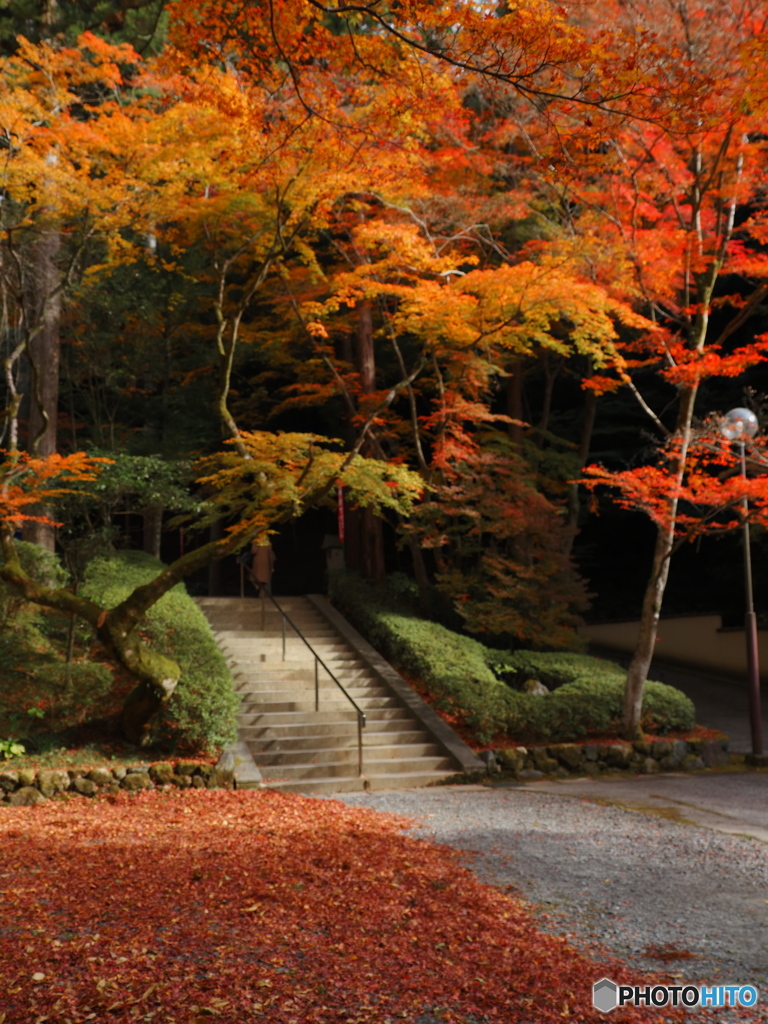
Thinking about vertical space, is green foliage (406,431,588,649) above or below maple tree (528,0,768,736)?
below

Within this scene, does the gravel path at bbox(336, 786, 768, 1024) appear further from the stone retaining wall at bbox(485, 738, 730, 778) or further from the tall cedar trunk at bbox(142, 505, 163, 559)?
the tall cedar trunk at bbox(142, 505, 163, 559)

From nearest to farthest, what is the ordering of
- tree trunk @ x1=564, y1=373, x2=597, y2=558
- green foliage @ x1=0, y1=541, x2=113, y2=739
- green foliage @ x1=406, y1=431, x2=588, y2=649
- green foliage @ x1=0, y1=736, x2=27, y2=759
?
green foliage @ x1=0, y1=736, x2=27, y2=759
green foliage @ x1=0, y1=541, x2=113, y2=739
green foliage @ x1=406, y1=431, x2=588, y2=649
tree trunk @ x1=564, y1=373, x2=597, y2=558

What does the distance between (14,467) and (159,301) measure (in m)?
5.98

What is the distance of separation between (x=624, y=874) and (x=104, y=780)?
18.1ft

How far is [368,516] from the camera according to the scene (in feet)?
51.0

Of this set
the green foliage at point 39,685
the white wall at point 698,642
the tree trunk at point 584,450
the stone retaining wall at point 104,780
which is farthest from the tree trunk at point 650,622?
the green foliage at point 39,685

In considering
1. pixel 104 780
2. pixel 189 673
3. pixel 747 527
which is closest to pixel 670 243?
pixel 747 527

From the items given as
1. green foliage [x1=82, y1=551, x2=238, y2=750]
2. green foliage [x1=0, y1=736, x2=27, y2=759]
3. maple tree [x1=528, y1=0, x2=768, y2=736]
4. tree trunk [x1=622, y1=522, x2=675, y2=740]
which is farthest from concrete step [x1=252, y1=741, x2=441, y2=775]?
maple tree [x1=528, y1=0, x2=768, y2=736]

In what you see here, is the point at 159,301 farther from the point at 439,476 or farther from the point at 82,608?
the point at 82,608

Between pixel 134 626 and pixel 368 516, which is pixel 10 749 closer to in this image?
pixel 134 626

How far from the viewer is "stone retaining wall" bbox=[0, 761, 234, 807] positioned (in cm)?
821

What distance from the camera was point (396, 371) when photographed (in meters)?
17.6

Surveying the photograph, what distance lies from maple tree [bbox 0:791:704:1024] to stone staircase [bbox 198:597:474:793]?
314cm

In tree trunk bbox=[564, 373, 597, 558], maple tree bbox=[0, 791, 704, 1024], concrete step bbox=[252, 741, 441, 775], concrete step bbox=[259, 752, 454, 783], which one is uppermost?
tree trunk bbox=[564, 373, 597, 558]
